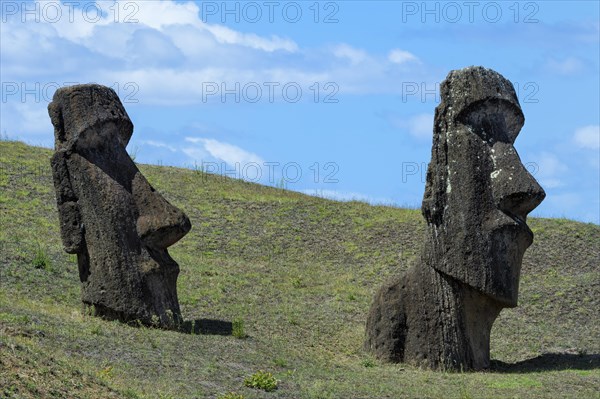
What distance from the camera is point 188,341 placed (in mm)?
18891

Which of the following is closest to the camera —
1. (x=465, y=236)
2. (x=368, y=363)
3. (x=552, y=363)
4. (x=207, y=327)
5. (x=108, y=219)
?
(x=465, y=236)

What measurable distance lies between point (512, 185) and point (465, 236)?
3.47ft

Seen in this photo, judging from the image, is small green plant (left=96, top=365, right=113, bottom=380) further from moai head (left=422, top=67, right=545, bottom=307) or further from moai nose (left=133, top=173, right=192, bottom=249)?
moai head (left=422, top=67, right=545, bottom=307)

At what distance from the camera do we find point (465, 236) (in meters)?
19.4

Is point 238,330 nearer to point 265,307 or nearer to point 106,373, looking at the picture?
point 265,307

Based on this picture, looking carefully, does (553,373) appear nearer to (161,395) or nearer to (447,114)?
(447,114)

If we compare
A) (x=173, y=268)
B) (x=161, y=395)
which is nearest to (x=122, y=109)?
(x=173, y=268)

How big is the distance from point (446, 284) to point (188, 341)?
4.11 m

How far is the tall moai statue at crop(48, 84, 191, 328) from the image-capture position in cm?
2023

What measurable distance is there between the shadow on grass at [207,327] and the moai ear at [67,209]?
7.19 ft

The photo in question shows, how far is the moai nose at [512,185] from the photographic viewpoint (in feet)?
63.1

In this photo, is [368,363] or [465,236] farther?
[368,363]

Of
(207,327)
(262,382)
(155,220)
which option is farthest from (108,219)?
(262,382)

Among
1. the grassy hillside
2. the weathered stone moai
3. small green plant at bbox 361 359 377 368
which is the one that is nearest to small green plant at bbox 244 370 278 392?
the grassy hillside
